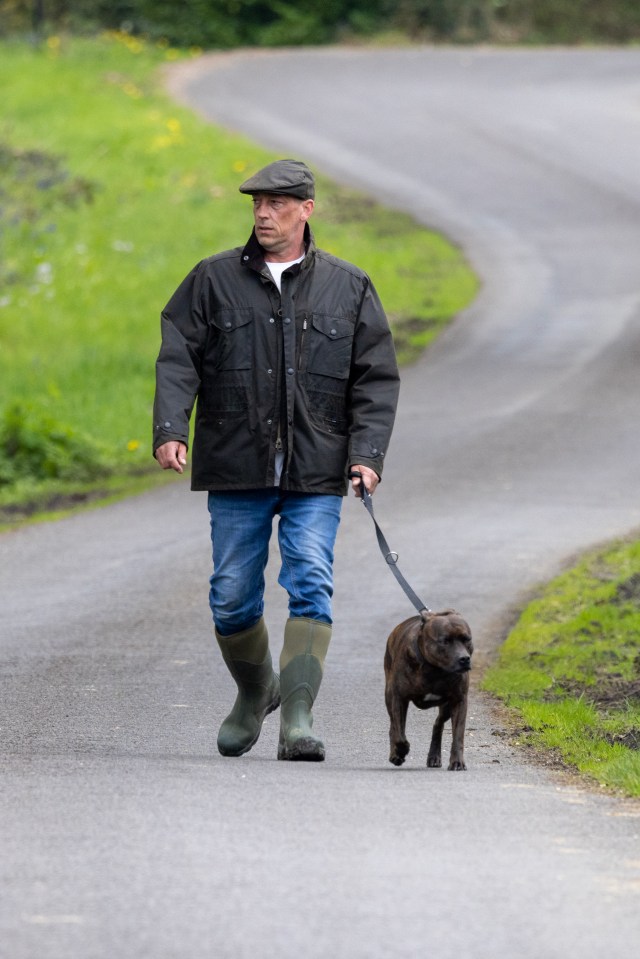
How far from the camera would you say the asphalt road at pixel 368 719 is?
182 inches

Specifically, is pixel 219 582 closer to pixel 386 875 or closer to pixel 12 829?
pixel 12 829

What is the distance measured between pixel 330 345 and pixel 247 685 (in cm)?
137

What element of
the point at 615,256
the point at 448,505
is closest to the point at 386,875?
the point at 448,505

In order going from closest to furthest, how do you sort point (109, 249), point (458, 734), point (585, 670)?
point (458, 734) < point (585, 670) < point (109, 249)

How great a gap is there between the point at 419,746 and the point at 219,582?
1239 mm

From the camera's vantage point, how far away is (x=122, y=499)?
50.2ft

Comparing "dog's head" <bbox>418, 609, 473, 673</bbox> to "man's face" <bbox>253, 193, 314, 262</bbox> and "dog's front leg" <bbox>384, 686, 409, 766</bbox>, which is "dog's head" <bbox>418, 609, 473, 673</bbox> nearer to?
"dog's front leg" <bbox>384, 686, 409, 766</bbox>

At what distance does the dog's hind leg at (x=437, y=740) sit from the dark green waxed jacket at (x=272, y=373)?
2.92 ft

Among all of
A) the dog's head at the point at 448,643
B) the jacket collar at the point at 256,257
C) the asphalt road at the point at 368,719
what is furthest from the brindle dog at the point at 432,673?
the jacket collar at the point at 256,257

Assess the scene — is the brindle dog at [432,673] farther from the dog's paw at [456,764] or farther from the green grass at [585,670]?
the green grass at [585,670]

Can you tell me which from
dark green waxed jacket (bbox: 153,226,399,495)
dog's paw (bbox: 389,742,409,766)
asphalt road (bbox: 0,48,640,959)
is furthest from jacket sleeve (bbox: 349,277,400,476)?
asphalt road (bbox: 0,48,640,959)

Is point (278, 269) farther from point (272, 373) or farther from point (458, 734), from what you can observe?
point (458, 734)

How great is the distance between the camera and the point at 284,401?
22.7 feet

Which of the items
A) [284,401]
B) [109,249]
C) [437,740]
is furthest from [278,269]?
[109,249]
